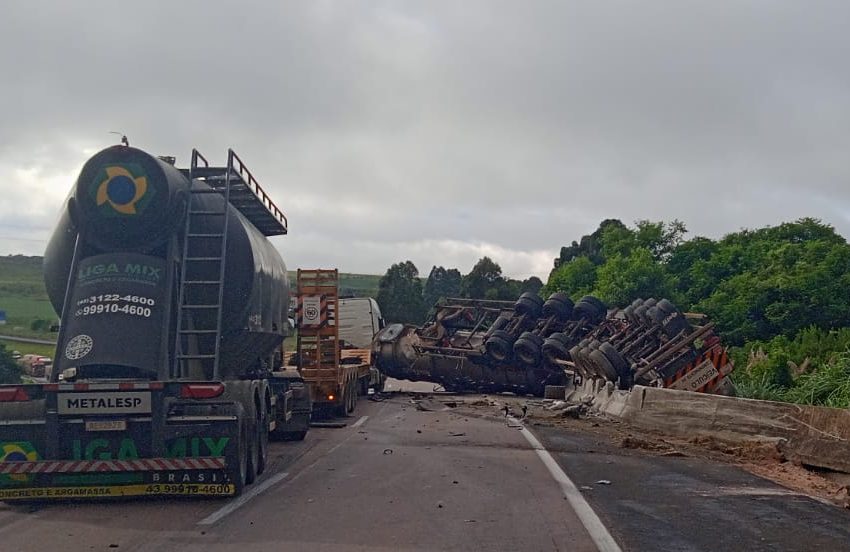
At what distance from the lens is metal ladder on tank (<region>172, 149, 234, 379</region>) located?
11945 mm

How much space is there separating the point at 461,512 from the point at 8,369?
23424mm

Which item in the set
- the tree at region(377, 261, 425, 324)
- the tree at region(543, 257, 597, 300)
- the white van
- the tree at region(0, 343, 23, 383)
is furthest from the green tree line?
the tree at region(0, 343, 23, 383)

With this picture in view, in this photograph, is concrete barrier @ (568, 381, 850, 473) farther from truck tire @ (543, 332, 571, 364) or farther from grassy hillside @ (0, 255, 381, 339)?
grassy hillside @ (0, 255, 381, 339)

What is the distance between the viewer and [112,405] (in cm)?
1051

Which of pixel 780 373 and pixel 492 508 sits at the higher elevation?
pixel 780 373

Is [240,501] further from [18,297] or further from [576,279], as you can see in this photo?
[18,297]

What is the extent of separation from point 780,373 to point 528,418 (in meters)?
5.54

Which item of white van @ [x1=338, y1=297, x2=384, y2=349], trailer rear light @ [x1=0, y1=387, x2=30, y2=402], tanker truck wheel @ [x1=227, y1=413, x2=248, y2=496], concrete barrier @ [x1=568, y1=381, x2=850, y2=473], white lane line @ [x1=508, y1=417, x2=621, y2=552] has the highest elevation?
white van @ [x1=338, y1=297, x2=384, y2=349]

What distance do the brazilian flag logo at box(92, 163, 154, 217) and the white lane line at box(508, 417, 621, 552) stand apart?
20.2 ft

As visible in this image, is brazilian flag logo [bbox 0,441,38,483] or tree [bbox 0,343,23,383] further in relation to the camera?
tree [bbox 0,343,23,383]

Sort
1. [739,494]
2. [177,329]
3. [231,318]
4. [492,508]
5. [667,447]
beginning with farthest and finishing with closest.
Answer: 1. [667,447]
2. [231,318]
3. [177,329]
4. [739,494]
5. [492,508]

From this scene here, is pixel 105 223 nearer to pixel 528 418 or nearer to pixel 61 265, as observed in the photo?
pixel 61 265

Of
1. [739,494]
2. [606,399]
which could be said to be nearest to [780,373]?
[606,399]

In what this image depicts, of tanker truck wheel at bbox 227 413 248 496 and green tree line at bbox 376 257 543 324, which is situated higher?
green tree line at bbox 376 257 543 324
